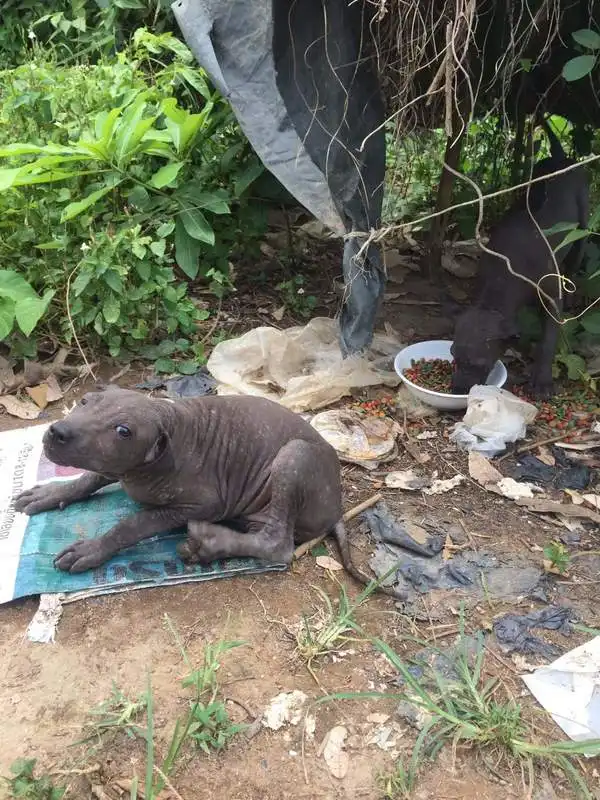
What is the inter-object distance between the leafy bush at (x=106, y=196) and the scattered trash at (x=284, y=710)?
271cm

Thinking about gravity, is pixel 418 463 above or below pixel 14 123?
below

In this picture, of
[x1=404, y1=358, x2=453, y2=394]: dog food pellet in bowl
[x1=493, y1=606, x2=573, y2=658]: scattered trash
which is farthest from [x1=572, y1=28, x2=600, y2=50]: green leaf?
[x1=493, y1=606, x2=573, y2=658]: scattered trash

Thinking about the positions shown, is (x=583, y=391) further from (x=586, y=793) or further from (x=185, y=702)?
(x=185, y=702)

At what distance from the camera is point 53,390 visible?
488 cm

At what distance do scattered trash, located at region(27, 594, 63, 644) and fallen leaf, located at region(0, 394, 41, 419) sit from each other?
1683mm

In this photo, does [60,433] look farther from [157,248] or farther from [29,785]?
[157,248]

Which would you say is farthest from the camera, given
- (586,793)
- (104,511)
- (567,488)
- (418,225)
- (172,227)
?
(418,225)

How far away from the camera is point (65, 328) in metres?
4.95

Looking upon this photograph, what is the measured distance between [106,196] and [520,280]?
9.57 ft

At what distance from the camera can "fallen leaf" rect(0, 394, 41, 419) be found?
4.69m

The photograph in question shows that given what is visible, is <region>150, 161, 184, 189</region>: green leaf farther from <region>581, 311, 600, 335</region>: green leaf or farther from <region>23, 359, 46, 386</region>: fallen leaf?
<region>581, 311, 600, 335</region>: green leaf

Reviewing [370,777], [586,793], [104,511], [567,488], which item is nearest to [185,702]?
[370,777]

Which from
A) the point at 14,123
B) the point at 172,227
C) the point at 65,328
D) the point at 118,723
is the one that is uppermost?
the point at 14,123

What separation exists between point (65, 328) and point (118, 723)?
2918 mm
